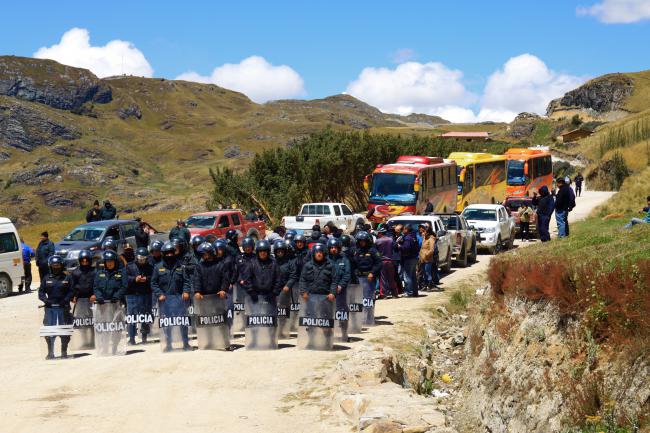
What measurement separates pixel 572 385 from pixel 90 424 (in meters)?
5.83

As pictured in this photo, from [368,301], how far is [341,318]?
2.25m

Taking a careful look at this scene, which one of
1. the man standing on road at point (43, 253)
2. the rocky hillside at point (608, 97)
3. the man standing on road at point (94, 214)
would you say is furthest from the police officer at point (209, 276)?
the rocky hillside at point (608, 97)

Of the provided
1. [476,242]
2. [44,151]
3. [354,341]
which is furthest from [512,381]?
[44,151]

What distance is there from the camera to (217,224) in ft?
94.6

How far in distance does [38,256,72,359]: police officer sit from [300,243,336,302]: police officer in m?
4.22

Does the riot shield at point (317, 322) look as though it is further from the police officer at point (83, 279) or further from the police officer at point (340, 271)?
the police officer at point (83, 279)

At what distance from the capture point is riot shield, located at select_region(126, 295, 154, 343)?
15.1 metres

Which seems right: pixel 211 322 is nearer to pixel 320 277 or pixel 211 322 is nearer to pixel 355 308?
pixel 320 277

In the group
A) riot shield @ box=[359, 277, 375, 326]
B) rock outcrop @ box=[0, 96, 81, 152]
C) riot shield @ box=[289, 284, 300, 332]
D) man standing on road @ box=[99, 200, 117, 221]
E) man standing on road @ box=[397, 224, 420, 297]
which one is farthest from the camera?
rock outcrop @ box=[0, 96, 81, 152]

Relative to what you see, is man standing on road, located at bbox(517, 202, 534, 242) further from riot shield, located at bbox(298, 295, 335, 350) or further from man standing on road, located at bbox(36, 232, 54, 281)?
riot shield, located at bbox(298, 295, 335, 350)

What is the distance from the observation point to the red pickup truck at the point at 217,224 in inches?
1117

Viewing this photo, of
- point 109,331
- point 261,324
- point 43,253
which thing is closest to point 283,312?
point 261,324

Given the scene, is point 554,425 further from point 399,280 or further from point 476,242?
point 476,242

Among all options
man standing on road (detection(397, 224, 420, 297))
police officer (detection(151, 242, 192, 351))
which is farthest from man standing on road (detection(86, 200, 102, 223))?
police officer (detection(151, 242, 192, 351))
